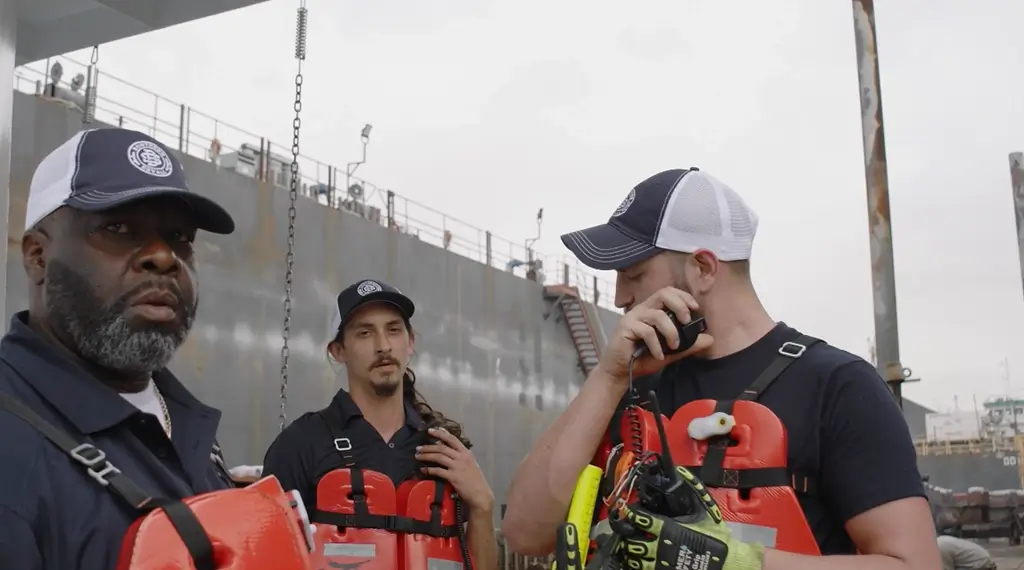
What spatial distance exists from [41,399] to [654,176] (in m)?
1.58

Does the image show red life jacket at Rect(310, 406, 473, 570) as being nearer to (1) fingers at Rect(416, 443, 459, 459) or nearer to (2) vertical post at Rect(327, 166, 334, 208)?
(1) fingers at Rect(416, 443, 459, 459)

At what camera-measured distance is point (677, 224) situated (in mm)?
2420

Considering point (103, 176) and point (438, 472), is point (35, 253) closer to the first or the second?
point (103, 176)

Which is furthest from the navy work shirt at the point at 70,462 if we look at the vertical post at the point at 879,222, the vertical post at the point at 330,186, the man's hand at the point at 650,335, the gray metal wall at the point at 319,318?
the vertical post at the point at 330,186

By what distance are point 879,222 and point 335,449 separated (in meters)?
2.93

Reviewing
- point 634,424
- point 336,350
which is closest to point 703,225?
point 634,424

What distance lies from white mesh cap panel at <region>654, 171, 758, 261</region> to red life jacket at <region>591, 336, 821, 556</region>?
11.6 inches

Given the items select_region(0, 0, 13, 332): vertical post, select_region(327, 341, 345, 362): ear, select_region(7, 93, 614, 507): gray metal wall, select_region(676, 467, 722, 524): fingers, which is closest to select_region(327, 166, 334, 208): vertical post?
select_region(7, 93, 614, 507): gray metal wall

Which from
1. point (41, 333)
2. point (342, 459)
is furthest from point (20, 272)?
point (41, 333)

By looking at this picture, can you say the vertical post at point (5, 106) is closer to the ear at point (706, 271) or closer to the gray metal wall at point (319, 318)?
the ear at point (706, 271)

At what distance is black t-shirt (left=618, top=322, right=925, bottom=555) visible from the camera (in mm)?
2088

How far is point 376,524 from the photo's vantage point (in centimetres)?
393

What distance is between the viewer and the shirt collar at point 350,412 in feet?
13.6

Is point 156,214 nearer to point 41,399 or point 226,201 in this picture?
point 41,399
